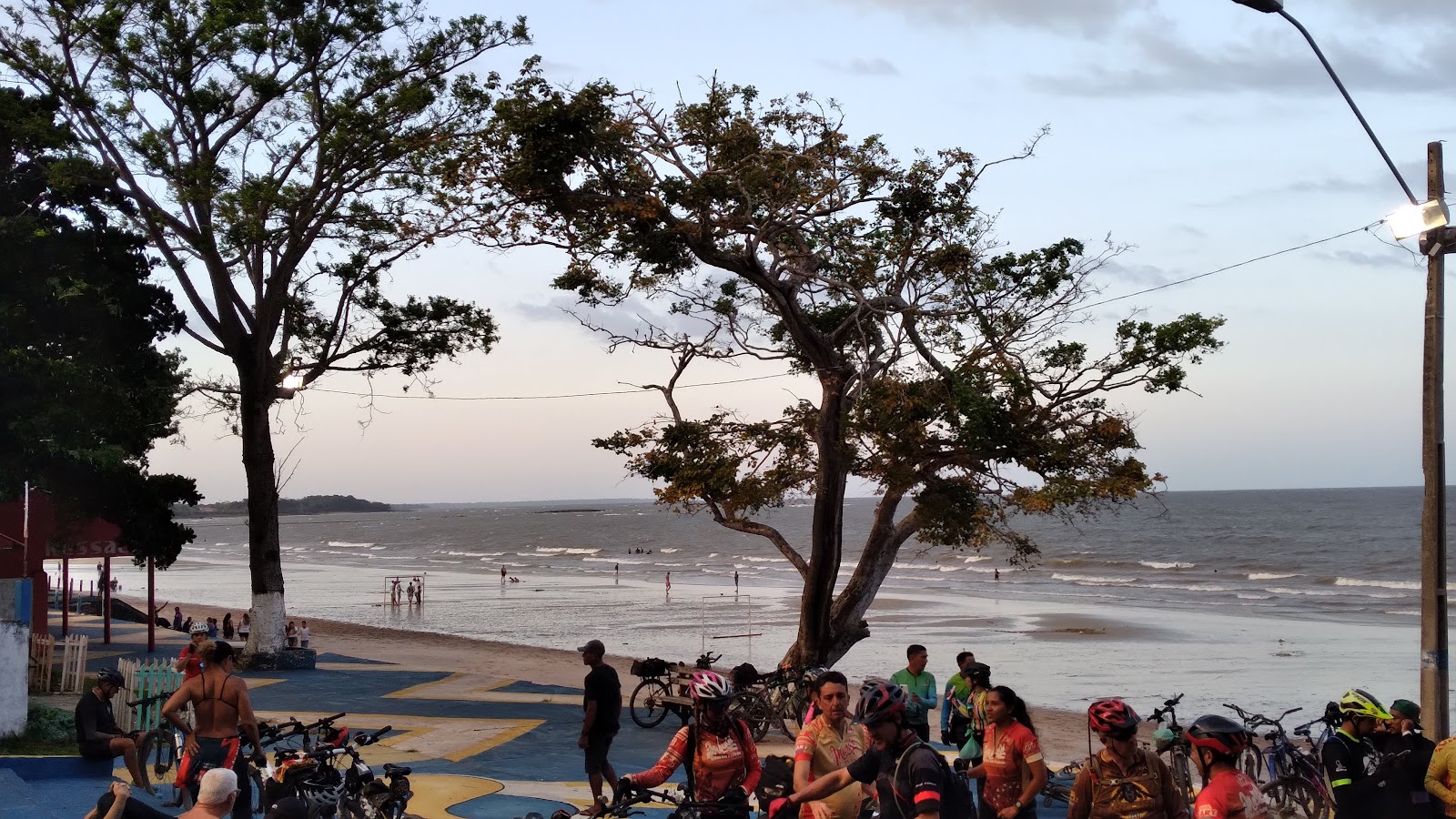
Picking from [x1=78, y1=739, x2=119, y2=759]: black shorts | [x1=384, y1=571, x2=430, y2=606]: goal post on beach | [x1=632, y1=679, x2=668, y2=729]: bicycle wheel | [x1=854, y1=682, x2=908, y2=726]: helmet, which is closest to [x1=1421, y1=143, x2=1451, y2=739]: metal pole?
[x1=854, y1=682, x2=908, y2=726]: helmet

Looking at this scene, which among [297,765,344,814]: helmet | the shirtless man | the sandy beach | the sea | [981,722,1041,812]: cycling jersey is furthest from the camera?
the sea

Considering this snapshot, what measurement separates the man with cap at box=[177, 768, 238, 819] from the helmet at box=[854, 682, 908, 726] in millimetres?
2650

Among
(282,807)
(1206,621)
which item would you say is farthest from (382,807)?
(1206,621)

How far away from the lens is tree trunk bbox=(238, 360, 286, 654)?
22.6 metres

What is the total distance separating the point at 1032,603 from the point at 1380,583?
65.1 ft

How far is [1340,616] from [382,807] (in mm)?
43813

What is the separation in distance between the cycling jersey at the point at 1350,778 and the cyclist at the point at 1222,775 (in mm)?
1968

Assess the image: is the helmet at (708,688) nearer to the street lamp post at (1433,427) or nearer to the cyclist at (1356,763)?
the cyclist at (1356,763)

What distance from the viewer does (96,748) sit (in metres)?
10.4

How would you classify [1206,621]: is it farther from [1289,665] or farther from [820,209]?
[820,209]

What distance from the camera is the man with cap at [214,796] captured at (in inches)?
210

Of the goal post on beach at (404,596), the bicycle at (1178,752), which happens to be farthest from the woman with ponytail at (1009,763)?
the goal post on beach at (404,596)

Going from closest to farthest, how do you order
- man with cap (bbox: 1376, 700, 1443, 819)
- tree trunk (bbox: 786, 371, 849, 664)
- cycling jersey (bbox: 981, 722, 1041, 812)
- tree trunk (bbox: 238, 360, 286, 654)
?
man with cap (bbox: 1376, 700, 1443, 819) → cycling jersey (bbox: 981, 722, 1041, 812) → tree trunk (bbox: 786, 371, 849, 664) → tree trunk (bbox: 238, 360, 286, 654)

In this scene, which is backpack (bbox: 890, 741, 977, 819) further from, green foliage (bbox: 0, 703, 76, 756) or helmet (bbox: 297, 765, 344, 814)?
green foliage (bbox: 0, 703, 76, 756)
